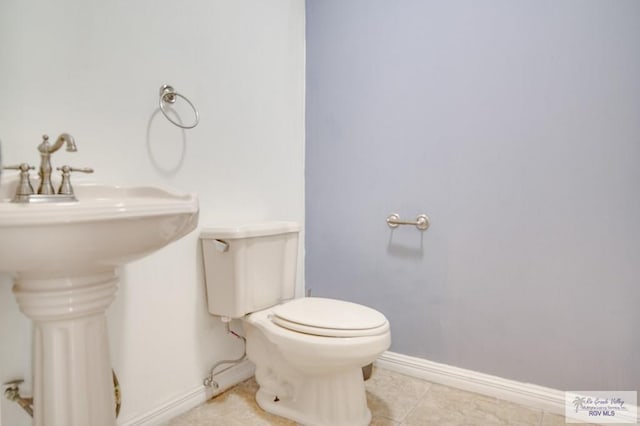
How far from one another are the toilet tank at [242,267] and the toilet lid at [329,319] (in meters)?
0.11

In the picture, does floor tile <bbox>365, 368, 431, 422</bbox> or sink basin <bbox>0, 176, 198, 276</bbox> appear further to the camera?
floor tile <bbox>365, 368, 431, 422</bbox>

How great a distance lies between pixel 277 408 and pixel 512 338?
0.94 m

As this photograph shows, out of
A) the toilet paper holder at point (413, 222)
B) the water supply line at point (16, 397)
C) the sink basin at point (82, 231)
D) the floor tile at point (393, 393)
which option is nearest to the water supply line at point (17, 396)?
the water supply line at point (16, 397)

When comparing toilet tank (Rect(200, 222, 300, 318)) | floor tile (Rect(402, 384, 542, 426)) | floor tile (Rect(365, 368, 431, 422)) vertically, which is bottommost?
floor tile (Rect(365, 368, 431, 422))

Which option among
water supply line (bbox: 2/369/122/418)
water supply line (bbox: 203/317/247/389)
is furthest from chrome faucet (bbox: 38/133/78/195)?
water supply line (bbox: 203/317/247/389)

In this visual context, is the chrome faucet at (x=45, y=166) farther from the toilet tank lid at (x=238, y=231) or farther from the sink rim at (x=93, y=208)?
the toilet tank lid at (x=238, y=231)

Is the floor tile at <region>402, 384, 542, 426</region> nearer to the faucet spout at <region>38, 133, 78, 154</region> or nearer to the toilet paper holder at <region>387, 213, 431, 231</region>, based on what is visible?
the toilet paper holder at <region>387, 213, 431, 231</region>

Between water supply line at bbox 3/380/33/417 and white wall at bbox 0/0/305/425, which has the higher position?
white wall at bbox 0/0/305/425

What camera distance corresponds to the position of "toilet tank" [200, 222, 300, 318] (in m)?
1.42

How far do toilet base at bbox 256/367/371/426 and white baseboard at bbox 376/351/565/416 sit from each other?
0.40 meters

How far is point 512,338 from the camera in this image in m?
1.51

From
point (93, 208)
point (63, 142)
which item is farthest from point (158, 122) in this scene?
point (93, 208)

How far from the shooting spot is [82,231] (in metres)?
0.72

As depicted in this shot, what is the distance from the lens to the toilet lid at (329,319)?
1230mm
